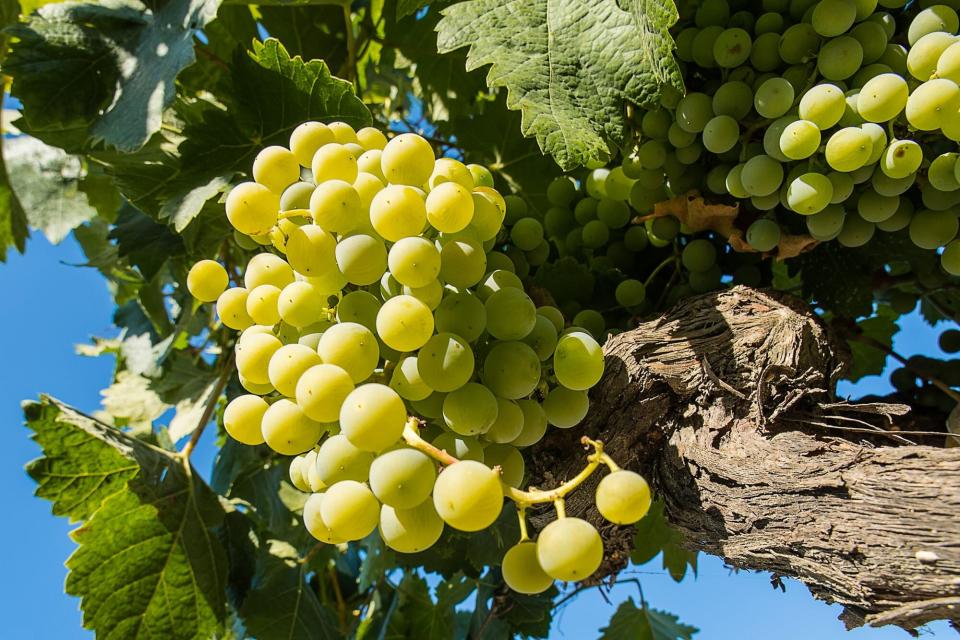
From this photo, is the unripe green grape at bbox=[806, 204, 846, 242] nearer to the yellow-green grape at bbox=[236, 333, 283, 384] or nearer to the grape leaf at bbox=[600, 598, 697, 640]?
the yellow-green grape at bbox=[236, 333, 283, 384]

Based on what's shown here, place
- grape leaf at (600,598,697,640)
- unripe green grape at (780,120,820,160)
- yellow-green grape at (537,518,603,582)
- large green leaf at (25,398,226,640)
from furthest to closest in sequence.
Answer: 1. grape leaf at (600,598,697,640)
2. large green leaf at (25,398,226,640)
3. unripe green grape at (780,120,820,160)
4. yellow-green grape at (537,518,603,582)

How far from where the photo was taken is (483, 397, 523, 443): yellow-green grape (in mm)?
703

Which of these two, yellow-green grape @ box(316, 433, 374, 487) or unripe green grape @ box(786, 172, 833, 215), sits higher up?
yellow-green grape @ box(316, 433, 374, 487)

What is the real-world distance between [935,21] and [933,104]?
14 centimetres

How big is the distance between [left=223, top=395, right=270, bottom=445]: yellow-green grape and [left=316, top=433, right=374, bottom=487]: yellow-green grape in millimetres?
128

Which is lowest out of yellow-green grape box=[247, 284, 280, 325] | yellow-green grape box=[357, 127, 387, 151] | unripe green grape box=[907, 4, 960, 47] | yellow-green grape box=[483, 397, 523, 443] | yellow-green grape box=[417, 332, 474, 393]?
unripe green grape box=[907, 4, 960, 47]

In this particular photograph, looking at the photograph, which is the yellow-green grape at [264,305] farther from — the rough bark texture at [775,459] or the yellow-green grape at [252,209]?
the rough bark texture at [775,459]

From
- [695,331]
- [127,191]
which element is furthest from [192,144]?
[695,331]

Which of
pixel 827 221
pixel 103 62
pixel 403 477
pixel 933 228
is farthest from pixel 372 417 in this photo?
pixel 103 62

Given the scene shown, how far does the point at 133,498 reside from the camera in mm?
1163

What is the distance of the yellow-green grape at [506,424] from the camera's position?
2.31 feet

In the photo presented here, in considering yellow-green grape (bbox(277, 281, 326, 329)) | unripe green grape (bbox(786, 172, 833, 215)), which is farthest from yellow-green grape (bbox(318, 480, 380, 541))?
unripe green grape (bbox(786, 172, 833, 215))

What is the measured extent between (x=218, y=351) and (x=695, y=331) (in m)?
1.62

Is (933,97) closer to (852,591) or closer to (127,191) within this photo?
(852,591)
